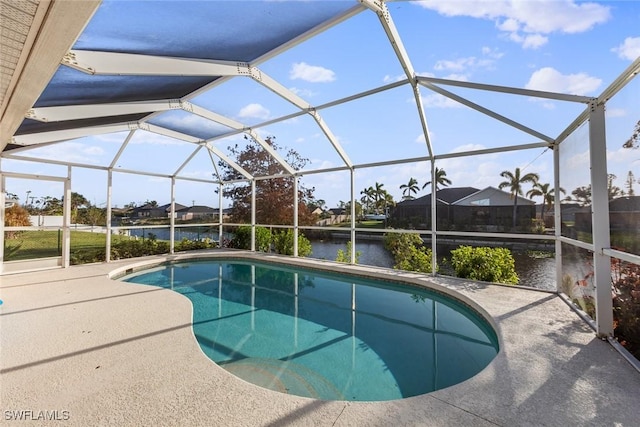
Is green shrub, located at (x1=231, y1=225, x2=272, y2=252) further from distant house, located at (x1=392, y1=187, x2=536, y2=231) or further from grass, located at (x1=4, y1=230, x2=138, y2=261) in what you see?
distant house, located at (x1=392, y1=187, x2=536, y2=231)

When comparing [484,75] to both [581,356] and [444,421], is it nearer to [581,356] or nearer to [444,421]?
[581,356]

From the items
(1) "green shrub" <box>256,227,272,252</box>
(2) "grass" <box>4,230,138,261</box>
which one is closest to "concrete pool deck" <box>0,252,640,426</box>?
(2) "grass" <box>4,230,138,261</box>

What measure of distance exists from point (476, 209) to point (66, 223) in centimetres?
1067

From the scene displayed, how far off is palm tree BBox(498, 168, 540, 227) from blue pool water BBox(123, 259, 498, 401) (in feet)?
9.49

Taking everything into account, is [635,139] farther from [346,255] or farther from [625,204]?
[346,255]

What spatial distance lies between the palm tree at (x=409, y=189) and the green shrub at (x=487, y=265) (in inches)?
181

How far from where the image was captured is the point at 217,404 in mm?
2160

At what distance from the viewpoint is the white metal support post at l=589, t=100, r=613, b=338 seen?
132 inches

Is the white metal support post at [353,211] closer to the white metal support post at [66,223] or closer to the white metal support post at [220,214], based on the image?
the white metal support post at [220,214]

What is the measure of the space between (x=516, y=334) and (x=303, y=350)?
274cm

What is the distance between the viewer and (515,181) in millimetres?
6438

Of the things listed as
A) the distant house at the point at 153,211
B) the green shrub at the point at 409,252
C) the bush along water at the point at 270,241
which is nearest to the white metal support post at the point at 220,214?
the bush along water at the point at 270,241

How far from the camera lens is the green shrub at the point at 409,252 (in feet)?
24.6

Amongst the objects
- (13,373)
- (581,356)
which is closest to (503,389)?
(581,356)
